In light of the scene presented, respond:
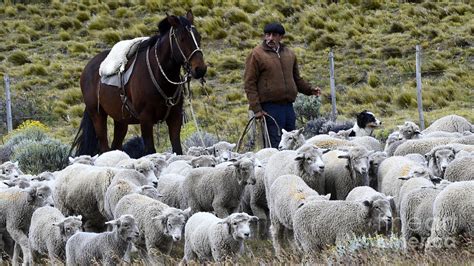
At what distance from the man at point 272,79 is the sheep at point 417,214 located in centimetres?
540

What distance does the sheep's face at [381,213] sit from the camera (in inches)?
429

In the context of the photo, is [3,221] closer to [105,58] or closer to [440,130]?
[105,58]

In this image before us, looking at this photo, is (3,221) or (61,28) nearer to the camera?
(3,221)

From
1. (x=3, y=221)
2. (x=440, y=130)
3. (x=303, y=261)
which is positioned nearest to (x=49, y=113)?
(x=440, y=130)

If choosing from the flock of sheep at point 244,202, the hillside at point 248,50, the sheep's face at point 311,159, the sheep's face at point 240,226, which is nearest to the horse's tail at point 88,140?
the flock of sheep at point 244,202

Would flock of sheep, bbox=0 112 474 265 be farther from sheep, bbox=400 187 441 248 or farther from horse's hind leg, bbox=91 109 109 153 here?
horse's hind leg, bbox=91 109 109 153

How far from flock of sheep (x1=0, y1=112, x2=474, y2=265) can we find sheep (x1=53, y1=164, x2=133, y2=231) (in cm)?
1

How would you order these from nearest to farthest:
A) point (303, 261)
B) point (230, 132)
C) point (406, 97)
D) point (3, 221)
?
point (303, 261), point (3, 221), point (230, 132), point (406, 97)

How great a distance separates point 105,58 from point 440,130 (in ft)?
17.0

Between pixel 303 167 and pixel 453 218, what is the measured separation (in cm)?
303

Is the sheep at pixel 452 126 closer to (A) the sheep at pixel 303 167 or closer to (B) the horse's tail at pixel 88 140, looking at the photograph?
(A) the sheep at pixel 303 167

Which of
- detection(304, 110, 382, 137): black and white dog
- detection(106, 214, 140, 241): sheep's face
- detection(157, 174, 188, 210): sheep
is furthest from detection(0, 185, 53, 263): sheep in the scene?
detection(304, 110, 382, 137): black and white dog

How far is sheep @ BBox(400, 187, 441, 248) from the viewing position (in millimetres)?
10977

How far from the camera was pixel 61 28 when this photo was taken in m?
37.7
